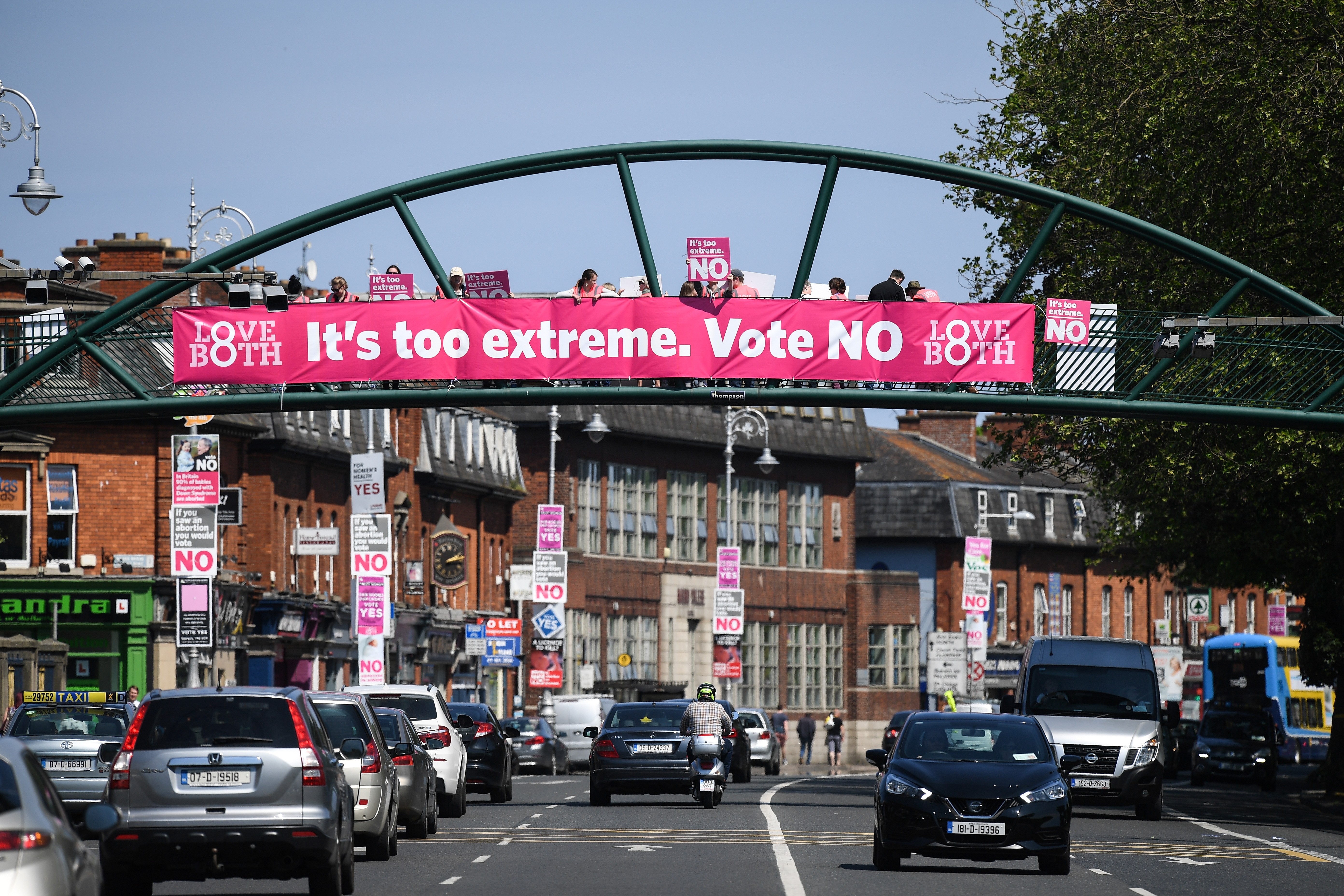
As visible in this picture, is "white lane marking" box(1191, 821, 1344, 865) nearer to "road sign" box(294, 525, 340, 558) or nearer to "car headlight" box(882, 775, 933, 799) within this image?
"car headlight" box(882, 775, 933, 799)

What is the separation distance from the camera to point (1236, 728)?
2095 inches

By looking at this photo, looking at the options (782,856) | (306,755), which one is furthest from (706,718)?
(306,755)

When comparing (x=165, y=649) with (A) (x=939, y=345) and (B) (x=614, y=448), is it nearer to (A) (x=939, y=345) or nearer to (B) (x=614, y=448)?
(A) (x=939, y=345)

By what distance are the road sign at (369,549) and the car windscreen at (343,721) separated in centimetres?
2220

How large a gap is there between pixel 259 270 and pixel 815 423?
37.9 meters

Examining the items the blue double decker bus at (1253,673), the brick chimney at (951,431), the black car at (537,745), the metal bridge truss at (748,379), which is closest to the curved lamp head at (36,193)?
the metal bridge truss at (748,379)

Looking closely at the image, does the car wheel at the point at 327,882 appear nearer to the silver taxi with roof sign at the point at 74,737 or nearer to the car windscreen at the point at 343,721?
the car windscreen at the point at 343,721

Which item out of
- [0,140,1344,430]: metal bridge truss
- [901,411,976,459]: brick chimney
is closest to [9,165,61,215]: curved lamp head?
[0,140,1344,430]: metal bridge truss

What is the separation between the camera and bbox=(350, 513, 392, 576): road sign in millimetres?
43656

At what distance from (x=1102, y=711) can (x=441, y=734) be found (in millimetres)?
9302

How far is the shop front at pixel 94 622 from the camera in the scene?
45.3 m

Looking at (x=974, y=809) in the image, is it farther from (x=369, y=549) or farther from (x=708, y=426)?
(x=708, y=426)

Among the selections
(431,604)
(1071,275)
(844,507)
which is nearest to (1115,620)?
(844,507)

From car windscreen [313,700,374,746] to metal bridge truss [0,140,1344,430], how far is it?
5.54m
